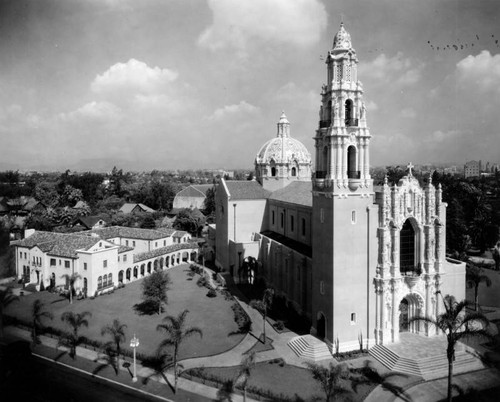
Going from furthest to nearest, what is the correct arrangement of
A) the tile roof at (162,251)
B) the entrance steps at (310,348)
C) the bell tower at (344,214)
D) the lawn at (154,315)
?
the tile roof at (162,251) → the lawn at (154,315) → the bell tower at (344,214) → the entrance steps at (310,348)

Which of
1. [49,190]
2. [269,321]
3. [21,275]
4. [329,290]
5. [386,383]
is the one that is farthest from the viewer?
[49,190]

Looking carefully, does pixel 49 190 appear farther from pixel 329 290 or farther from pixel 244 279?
pixel 329 290

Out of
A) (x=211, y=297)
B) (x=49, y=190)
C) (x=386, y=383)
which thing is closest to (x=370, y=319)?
(x=386, y=383)

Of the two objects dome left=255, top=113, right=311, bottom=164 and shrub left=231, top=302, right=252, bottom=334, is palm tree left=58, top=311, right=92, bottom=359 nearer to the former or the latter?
shrub left=231, top=302, right=252, bottom=334

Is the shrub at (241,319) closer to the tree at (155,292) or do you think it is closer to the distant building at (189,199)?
the tree at (155,292)

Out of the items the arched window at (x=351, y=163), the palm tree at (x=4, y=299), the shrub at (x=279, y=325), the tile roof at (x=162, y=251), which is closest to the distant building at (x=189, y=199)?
→ the tile roof at (x=162, y=251)

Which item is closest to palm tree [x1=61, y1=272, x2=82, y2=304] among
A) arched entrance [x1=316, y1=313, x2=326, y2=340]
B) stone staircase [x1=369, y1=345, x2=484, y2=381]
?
arched entrance [x1=316, y1=313, x2=326, y2=340]
